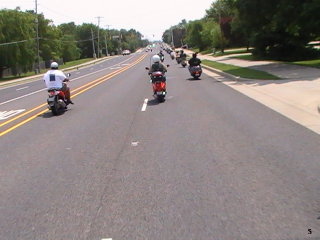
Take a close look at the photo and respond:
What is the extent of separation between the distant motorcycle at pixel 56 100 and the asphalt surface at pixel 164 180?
2672 mm

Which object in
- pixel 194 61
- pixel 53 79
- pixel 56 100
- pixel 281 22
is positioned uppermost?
pixel 281 22

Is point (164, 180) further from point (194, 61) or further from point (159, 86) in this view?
point (194, 61)

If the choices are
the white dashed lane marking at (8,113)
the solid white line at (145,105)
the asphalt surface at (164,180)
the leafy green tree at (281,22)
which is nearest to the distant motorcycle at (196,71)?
the leafy green tree at (281,22)

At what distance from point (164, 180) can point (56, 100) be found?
950 centimetres

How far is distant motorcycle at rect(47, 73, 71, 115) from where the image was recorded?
49.9 feet

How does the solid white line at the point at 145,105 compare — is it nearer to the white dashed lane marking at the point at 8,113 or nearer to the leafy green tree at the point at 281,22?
the white dashed lane marking at the point at 8,113

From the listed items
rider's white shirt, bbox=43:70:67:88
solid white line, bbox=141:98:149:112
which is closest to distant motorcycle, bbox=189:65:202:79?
solid white line, bbox=141:98:149:112

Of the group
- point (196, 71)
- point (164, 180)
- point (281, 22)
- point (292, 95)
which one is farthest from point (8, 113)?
point (281, 22)

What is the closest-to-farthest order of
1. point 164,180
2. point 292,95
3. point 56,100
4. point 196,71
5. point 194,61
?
point 164,180
point 56,100
point 292,95
point 194,61
point 196,71

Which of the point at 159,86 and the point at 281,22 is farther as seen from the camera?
the point at 281,22

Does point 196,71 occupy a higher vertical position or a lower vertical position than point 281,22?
lower

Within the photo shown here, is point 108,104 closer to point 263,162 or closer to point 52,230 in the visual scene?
point 263,162

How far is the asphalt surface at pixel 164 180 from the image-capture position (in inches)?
194

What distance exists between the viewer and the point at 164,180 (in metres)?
6.65
